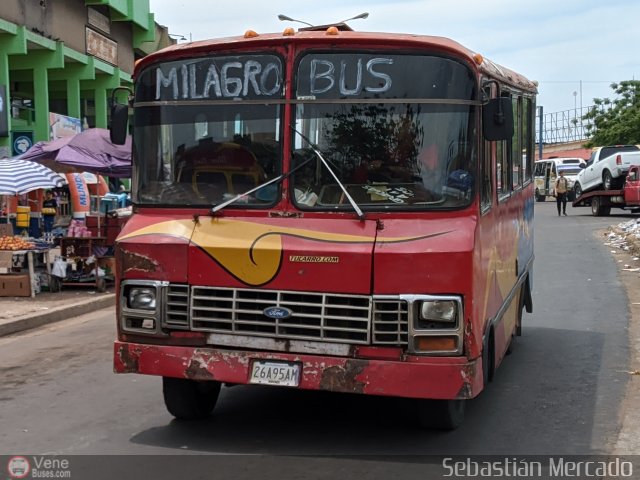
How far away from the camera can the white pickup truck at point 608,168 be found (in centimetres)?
3050

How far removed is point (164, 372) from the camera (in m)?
5.81

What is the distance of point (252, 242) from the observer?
568cm

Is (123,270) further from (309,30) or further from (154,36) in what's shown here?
(154,36)

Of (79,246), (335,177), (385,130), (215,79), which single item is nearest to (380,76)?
(385,130)

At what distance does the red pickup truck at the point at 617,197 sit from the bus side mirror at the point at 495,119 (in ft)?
78.2

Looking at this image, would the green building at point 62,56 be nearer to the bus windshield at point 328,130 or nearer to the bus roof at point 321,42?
the bus roof at point 321,42

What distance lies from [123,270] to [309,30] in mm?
2092

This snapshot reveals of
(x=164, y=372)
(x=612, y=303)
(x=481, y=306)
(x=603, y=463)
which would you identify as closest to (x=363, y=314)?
(x=481, y=306)

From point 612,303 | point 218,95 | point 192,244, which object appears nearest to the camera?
point 192,244

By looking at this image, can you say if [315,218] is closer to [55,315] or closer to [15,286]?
[55,315]

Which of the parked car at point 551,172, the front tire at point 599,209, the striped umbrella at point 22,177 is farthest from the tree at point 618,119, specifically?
the striped umbrella at point 22,177

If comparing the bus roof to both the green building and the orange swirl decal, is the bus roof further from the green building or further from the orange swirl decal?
the green building

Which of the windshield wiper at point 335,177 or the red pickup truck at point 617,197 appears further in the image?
the red pickup truck at point 617,197

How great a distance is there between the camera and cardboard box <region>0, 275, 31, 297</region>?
13930 mm
